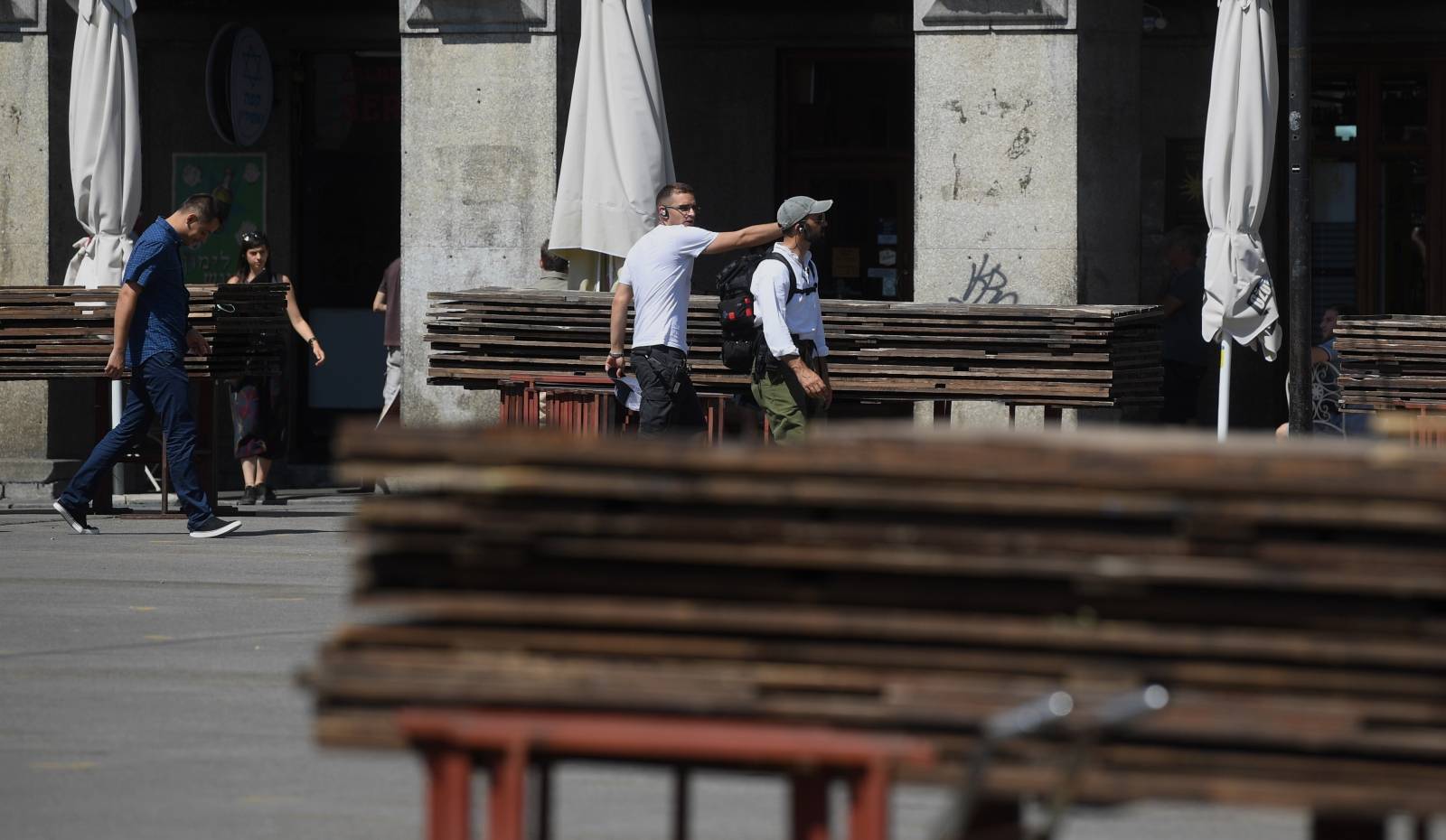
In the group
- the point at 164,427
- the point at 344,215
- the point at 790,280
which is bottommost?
the point at 164,427

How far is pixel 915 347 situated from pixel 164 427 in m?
4.28

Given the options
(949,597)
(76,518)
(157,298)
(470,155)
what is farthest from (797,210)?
(949,597)

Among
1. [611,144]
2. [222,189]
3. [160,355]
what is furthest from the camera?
[222,189]

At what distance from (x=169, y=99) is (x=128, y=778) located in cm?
1323

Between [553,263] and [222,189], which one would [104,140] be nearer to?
[553,263]

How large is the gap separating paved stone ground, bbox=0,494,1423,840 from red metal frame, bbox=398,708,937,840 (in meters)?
2.01

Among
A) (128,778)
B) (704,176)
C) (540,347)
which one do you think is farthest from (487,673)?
(704,176)

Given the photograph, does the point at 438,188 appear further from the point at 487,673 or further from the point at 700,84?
the point at 487,673

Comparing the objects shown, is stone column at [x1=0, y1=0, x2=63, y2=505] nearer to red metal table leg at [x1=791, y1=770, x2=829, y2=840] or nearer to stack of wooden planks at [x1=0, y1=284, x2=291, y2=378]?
stack of wooden planks at [x1=0, y1=284, x2=291, y2=378]

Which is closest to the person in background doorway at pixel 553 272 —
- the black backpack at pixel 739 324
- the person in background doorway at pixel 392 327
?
the person in background doorway at pixel 392 327

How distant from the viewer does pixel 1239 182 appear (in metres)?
13.1

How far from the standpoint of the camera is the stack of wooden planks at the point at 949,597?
347 cm

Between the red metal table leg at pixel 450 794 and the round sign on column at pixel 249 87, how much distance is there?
15072mm

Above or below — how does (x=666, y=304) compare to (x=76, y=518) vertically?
above
